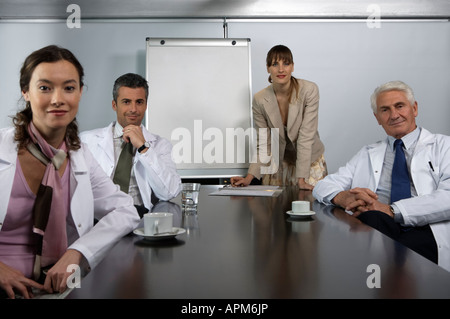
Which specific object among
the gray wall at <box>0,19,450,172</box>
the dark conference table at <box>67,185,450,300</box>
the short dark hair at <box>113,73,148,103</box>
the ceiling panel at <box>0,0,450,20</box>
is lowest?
the dark conference table at <box>67,185,450,300</box>

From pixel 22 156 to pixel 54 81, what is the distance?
25cm

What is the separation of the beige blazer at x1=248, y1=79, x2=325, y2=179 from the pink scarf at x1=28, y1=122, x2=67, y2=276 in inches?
81.3

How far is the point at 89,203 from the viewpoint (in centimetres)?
147

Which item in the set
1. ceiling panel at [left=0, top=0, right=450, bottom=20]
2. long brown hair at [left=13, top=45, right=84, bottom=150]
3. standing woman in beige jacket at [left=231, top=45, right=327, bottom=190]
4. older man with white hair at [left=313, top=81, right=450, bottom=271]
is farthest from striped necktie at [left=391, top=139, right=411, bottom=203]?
ceiling panel at [left=0, top=0, right=450, bottom=20]

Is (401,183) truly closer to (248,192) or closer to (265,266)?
(248,192)

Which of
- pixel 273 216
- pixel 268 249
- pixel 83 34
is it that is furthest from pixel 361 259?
pixel 83 34

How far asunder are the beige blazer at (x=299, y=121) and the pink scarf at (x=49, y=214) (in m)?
2.07

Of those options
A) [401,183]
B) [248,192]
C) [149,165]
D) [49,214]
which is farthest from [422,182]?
[49,214]

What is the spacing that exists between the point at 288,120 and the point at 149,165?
1.42 meters

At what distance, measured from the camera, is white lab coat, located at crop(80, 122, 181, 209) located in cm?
226

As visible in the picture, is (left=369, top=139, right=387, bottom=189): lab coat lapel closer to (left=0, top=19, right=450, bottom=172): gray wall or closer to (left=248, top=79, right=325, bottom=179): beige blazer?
(left=248, top=79, right=325, bottom=179): beige blazer

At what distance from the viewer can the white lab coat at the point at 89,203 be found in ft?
4.20

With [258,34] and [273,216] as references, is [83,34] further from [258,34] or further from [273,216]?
[273,216]

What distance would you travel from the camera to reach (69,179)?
1485 mm
